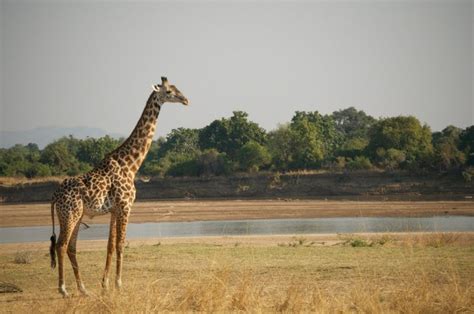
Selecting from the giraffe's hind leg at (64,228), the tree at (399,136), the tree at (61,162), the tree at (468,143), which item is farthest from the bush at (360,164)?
the giraffe's hind leg at (64,228)

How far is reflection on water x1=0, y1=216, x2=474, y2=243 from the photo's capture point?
2953cm

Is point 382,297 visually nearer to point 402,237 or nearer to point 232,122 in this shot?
point 402,237

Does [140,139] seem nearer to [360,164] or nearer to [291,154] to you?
[360,164]

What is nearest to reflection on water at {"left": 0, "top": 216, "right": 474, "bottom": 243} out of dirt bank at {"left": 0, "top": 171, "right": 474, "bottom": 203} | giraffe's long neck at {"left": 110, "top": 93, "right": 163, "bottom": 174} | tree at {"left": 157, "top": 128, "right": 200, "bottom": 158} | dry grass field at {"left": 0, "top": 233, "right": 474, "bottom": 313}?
dry grass field at {"left": 0, "top": 233, "right": 474, "bottom": 313}

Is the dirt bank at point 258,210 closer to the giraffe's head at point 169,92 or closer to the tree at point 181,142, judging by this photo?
the giraffe's head at point 169,92

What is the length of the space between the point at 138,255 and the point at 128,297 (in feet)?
29.0

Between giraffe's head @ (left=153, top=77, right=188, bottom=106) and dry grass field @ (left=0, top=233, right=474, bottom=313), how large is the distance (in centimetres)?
343

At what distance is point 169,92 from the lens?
14047 mm

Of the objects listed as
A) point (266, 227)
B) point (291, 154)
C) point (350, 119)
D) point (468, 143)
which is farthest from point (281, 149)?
point (350, 119)

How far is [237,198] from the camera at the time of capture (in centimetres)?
5244

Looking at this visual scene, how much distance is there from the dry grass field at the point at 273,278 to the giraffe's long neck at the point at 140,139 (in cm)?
247

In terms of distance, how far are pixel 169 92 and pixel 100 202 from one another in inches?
109

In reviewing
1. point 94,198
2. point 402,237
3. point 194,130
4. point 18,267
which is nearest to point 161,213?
point 402,237

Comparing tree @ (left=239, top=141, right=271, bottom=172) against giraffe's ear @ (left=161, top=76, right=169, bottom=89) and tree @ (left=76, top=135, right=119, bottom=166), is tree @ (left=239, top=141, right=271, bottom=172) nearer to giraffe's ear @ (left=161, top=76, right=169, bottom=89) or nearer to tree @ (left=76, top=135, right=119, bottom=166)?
tree @ (left=76, top=135, right=119, bottom=166)
